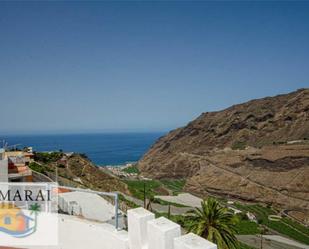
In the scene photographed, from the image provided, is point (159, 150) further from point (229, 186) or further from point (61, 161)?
point (61, 161)

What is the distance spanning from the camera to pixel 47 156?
156 ft

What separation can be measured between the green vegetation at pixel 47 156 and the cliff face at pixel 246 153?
55.1 m

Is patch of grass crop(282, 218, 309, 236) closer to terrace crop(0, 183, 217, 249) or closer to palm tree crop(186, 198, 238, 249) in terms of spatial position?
palm tree crop(186, 198, 238, 249)

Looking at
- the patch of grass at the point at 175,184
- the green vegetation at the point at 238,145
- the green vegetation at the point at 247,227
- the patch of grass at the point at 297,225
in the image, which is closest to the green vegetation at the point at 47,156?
the green vegetation at the point at 247,227

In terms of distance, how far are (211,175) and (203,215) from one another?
85.4 m

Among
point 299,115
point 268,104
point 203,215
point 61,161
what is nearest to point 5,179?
point 203,215

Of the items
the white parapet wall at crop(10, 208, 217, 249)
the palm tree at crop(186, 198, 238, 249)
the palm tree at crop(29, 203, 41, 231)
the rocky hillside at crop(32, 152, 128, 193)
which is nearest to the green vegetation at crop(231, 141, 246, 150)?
the rocky hillside at crop(32, 152, 128, 193)

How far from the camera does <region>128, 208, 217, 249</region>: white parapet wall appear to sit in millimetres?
4367

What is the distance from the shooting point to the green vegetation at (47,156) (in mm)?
44575

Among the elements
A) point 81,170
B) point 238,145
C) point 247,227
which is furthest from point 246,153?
point 81,170

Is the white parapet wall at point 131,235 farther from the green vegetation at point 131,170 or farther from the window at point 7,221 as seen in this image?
the green vegetation at point 131,170

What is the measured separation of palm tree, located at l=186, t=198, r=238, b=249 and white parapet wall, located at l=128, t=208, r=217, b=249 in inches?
325

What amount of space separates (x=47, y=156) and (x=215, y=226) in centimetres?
3906

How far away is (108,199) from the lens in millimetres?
7812
